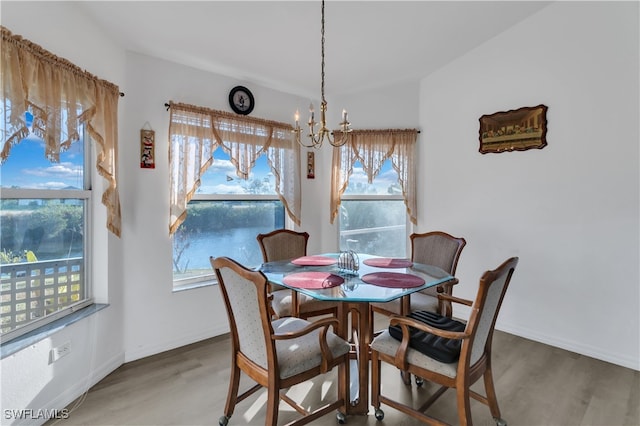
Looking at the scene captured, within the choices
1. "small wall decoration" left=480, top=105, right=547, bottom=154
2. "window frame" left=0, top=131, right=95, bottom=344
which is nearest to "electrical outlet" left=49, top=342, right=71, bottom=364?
"window frame" left=0, top=131, right=95, bottom=344

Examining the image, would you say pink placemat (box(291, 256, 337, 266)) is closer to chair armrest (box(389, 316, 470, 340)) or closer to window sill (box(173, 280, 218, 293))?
chair armrest (box(389, 316, 470, 340))

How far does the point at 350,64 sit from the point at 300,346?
2.67 meters

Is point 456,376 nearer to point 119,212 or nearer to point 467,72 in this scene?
point 119,212

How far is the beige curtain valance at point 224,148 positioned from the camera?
2803 millimetres

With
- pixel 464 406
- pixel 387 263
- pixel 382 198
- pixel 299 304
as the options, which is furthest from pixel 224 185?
pixel 464 406

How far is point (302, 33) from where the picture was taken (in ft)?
8.71

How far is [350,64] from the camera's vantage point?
3.25m

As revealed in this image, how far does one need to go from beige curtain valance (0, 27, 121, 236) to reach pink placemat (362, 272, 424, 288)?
1.86m

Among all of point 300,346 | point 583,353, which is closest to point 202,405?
point 300,346

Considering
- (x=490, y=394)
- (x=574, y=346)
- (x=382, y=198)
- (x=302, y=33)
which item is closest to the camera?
(x=490, y=394)

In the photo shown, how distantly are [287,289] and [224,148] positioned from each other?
1.41m

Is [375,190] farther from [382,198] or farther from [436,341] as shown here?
[436,341]

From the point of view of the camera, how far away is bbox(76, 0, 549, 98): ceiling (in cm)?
227

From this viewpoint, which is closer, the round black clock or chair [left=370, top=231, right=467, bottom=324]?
chair [left=370, top=231, right=467, bottom=324]
